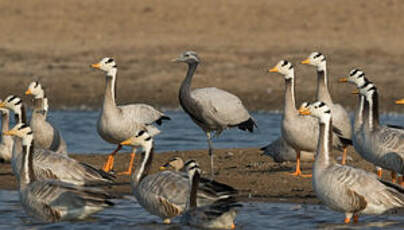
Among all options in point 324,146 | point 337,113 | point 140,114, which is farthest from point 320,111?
point 140,114

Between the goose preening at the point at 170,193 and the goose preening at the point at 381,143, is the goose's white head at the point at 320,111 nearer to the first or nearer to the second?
the goose preening at the point at 381,143

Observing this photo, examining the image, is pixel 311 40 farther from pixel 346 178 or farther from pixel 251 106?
pixel 346 178

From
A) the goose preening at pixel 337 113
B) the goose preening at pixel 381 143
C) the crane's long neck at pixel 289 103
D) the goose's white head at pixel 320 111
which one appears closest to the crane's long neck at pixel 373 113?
the goose preening at pixel 381 143

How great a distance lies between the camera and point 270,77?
944 inches

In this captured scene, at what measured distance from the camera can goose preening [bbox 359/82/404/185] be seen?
11.4 metres

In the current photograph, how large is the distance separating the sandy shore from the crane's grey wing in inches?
29.3

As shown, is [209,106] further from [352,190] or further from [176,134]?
[176,134]

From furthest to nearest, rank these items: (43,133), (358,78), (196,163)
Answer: (43,133) < (358,78) < (196,163)

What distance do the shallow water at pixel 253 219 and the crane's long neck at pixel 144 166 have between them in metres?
0.56

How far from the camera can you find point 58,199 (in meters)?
10.4

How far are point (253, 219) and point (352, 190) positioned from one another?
1485 mm

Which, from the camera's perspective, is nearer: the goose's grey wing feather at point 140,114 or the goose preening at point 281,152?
the goose preening at point 281,152

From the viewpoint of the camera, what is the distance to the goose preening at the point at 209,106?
14352 mm

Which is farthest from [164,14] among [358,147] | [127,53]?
[358,147]
